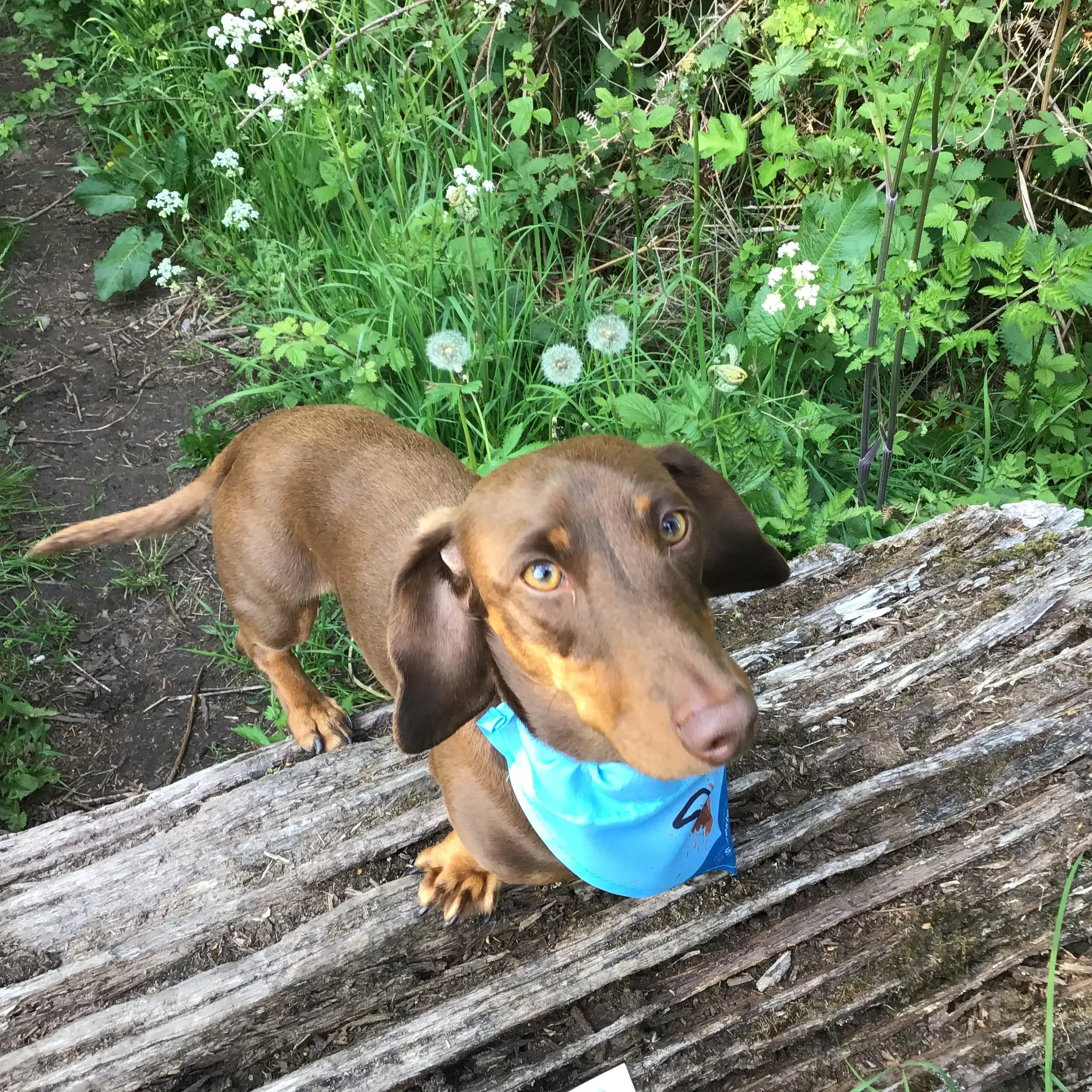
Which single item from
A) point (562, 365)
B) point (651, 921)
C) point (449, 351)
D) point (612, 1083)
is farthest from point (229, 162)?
point (612, 1083)

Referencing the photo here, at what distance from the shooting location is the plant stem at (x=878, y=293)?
2.00m

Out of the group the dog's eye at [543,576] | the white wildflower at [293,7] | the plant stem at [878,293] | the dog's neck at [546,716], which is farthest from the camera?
the white wildflower at [293,7]

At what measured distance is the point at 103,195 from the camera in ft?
13.6

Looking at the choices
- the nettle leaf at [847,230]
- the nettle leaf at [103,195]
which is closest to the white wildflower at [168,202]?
the nettle leaf at [103,195]

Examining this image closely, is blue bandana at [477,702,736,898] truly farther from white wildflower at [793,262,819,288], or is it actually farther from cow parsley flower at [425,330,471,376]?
white wildflower at [793,262,819,288]

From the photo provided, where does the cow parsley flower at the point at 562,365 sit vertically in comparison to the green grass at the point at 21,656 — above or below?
above

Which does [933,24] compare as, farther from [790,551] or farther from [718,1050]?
[718,1050]

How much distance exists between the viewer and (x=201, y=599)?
10.9ft

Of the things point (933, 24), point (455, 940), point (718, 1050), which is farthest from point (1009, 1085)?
point (933, 24)

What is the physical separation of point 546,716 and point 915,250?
1.56 meters

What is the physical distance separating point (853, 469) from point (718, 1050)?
2110 mm

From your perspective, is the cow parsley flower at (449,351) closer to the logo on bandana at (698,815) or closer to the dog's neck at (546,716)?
the dog's neck at (546,716)

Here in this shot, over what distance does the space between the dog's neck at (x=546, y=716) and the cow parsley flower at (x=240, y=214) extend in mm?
2533

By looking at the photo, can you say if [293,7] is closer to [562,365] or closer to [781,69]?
[562,365]
